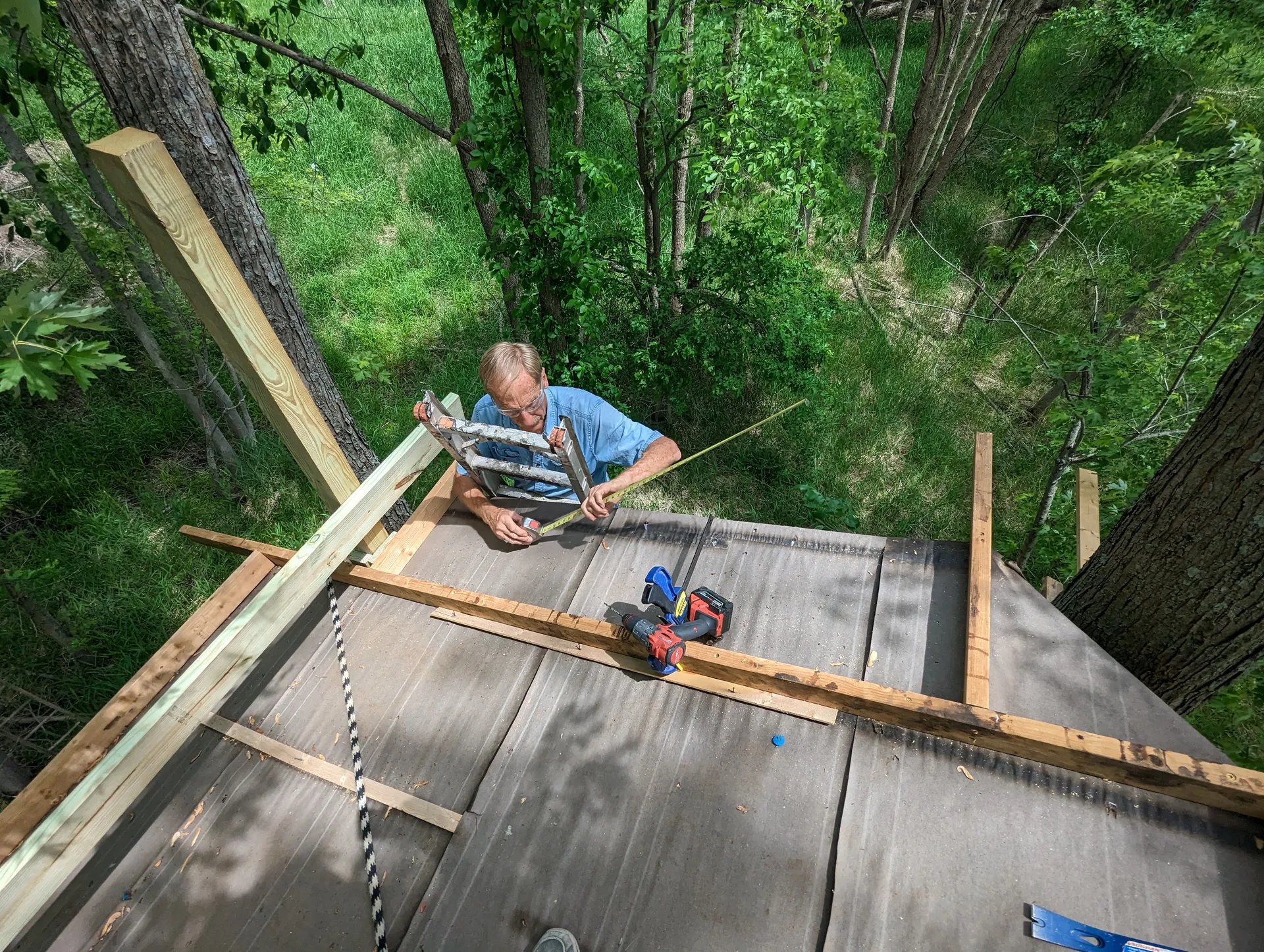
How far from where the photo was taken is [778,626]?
247 centimetres

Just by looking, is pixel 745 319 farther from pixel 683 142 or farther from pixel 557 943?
pixel 557 943

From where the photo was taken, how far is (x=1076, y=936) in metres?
1.55

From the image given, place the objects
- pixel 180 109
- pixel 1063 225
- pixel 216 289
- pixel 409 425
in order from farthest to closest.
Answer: pixel 409 425
pixel 1063 225
pixel 180 109
pixel 216 289

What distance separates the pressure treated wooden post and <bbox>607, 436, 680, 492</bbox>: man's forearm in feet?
4.54

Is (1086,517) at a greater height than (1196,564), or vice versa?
(1086,517)

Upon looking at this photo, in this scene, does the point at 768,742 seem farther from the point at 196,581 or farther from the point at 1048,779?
the point at 196,581

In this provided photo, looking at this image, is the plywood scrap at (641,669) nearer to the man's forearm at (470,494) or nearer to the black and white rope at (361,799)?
the black and white rope at (361,799)

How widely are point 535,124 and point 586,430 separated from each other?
2.32 meters

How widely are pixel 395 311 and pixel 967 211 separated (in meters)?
7.52

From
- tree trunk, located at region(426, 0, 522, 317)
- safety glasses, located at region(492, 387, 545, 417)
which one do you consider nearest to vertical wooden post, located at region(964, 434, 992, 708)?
safety glasses, located at region(492, 387, 545, 417)

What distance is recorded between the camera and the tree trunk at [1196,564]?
186 centimetres

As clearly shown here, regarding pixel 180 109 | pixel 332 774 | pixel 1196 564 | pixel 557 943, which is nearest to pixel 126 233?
pixel 180 109

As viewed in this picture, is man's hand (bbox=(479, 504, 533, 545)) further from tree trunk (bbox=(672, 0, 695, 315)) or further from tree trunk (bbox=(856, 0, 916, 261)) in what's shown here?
tree trunk (bbox=(856, 0, 916, 261))

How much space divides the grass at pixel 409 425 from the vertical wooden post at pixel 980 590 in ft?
5.57
